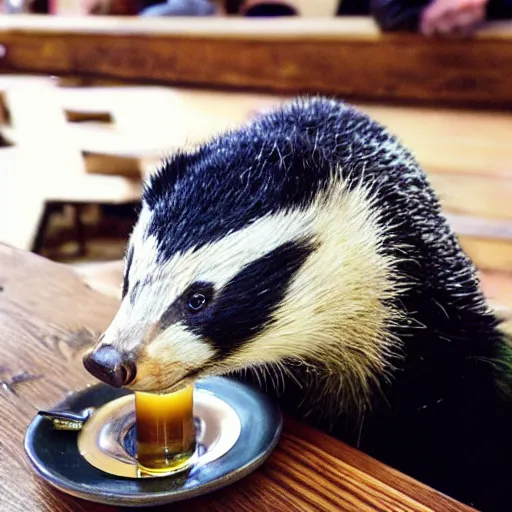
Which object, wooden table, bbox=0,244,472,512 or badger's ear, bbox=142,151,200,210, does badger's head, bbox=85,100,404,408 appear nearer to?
badger's ear, bbox=142,151,200,210

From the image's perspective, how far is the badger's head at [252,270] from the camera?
720 millimetres

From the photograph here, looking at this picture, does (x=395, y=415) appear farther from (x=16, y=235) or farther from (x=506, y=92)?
(x=16, y=235)

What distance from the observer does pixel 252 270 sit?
2.48 feet

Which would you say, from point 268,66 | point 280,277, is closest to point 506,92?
point 268,66

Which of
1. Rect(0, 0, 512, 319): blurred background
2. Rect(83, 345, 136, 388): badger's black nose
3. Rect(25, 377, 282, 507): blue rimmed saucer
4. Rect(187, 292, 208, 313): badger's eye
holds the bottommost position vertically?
Rect(0, 0, 512, 319): blurred background

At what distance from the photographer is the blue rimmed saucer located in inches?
25.9

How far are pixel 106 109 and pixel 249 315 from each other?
190 cm

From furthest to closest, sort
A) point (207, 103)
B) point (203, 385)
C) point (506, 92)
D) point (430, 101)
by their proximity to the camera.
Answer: point (207, 103), point (430, 101), point (506, 92), point (203, 385)

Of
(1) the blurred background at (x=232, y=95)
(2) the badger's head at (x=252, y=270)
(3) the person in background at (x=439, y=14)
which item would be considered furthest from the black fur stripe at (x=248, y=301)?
(3) the person in background at (x=439, y=14)

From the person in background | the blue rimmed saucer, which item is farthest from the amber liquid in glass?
the person in background

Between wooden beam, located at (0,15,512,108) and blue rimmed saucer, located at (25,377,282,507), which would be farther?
wooden beam, located at (0,15,512,108)

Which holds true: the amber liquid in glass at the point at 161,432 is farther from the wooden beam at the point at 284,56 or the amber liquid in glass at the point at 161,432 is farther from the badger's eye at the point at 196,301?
the wooden beam at the point at 284,56

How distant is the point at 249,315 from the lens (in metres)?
0.76

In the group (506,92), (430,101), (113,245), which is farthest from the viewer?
(113,245)
